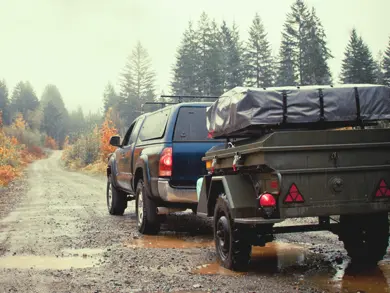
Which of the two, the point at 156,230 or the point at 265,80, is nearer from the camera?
the point at 156,230

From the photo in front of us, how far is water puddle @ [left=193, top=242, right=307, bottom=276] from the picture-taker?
582 cm

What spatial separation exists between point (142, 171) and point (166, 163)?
1.01m

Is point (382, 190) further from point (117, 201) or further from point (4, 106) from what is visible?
point (4, 106)

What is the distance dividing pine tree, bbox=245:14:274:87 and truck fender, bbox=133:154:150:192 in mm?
49903

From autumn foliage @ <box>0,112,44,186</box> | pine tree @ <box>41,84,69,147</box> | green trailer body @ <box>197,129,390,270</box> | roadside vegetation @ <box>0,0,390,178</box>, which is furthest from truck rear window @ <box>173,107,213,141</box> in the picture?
pine tree @ <box>41,84,69,147</box>

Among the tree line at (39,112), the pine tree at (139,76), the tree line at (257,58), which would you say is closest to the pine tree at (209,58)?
the tree line at (257,58)

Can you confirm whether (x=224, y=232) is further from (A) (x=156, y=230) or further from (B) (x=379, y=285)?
(A) (x=156, y=230)

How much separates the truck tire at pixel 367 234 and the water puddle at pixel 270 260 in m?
0.76

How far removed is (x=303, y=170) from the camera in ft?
17.0

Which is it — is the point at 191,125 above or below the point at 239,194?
above

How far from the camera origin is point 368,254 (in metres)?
5.89

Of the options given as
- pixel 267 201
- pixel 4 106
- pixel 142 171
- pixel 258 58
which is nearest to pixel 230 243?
pixel 267 201

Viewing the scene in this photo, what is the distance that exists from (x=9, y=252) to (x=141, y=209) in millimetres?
2574

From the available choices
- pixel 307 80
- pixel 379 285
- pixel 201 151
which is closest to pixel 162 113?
pixel 201 151
